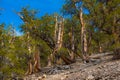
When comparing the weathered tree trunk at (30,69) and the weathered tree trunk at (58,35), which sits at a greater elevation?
the weathered tree trunk at (58,35)

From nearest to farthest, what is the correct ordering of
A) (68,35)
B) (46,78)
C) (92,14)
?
(46,78) → (92,14) → (68,35)

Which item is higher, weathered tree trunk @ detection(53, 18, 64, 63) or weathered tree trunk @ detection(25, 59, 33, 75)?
weathered tree trunk @ detection(53, 18, 64, 63)

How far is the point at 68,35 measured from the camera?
180 ft

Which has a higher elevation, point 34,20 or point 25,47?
point 34,20

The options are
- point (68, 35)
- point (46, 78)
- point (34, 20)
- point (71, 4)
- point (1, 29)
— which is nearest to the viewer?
point (46, 78)

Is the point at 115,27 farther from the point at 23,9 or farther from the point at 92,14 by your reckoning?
the point at 23,9

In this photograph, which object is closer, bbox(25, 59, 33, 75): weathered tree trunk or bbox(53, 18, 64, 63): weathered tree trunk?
bbox(25, 59, 33, 75): weathered tree trunk

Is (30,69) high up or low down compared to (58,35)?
down

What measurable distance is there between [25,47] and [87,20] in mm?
11152

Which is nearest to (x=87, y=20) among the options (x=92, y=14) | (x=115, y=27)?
(x=92, y=14)

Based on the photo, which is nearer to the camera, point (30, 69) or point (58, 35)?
point (30, 69)

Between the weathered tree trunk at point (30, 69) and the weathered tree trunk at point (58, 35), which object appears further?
the weathered tree trunk at point (58, 35)

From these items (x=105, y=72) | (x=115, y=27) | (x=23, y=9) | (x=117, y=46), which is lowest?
(x=105, y=72)

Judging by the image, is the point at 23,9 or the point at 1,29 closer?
the point at 1,29
